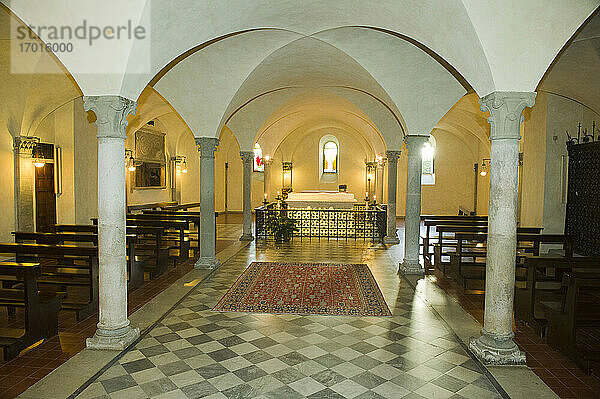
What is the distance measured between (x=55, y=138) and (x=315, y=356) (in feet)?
37.4

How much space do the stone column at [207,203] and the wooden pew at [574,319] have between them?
6821 millimetres

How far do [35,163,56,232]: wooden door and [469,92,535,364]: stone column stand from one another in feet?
38.7

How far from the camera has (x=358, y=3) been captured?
235 inches

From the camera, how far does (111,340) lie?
198 inches

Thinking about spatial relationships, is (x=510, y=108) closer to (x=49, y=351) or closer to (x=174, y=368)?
(x=174, y=368)

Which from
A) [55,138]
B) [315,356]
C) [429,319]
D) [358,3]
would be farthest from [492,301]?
[55,138]

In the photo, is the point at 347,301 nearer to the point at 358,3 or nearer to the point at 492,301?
the point at 492,301

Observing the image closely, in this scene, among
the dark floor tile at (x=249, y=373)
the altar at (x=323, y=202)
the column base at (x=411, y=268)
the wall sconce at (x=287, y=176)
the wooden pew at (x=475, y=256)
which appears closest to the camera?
the dark floor tile at (x=249, y=373)

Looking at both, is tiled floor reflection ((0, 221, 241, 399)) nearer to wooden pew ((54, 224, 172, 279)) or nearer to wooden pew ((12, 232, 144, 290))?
wooden pew ((12, 232, 144, 290))

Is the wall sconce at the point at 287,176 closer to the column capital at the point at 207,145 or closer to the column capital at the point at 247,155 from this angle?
the column capital at the point at 247,155

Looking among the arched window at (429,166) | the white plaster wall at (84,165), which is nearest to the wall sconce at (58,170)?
the white plaster wall at (84,165)

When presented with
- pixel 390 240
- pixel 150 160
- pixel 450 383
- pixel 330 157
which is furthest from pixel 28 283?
pixel 330 157

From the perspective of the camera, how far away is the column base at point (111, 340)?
498 centimetres

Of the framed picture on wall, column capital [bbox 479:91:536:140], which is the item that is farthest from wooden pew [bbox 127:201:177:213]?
column capital [bbox 479:91:536:140]
